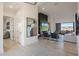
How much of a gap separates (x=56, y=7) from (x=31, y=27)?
695mm

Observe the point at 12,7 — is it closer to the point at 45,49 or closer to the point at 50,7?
the point at 50,7

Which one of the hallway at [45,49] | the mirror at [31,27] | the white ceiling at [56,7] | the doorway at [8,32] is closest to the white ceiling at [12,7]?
the doorway at [8,32]

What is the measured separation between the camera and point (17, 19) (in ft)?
8.14

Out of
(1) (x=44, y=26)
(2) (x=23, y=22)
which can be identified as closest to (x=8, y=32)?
(2) (x=23, y=22)

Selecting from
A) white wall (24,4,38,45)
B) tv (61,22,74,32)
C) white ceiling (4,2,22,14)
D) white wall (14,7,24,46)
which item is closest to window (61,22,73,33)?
tv (61,22,74,32)

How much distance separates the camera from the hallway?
7.89ft

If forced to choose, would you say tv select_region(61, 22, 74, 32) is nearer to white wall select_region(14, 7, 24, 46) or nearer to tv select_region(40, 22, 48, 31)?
tv select_region(40, 22, 48, 31)

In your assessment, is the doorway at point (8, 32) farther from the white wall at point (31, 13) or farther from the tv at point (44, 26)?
the tv at point (44, 26)

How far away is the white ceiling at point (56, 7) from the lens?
93.0 inches

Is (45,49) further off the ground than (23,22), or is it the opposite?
(23,22)

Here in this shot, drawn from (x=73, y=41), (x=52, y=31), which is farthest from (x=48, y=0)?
(x=73, y=41)

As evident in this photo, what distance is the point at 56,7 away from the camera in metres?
2.44

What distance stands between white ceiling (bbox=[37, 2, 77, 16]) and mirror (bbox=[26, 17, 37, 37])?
0.30 m

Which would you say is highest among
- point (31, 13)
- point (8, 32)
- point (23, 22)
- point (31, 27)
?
point (31, 13)
